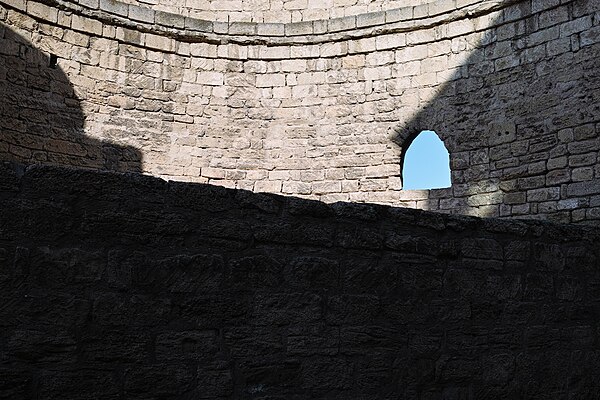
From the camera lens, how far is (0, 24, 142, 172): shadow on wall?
783 cm

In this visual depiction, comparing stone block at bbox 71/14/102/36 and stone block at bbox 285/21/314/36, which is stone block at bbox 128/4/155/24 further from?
stone block at bbox 285/21/314/36

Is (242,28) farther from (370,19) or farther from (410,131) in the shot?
(410,131)

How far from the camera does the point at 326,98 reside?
928cm

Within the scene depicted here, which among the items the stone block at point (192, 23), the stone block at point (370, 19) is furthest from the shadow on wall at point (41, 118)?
the stone block at point (370, 19)

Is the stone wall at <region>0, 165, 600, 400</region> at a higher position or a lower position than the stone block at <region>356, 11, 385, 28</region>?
lower

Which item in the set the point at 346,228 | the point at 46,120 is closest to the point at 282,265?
the point at 346,228

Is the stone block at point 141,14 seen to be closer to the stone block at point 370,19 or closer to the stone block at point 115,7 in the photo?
the stone block at point 115,7

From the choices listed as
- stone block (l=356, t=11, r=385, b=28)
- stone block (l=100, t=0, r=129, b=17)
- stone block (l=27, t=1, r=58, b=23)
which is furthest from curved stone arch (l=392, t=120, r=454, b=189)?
stone block (l=27, t=1, r=58, b=23)

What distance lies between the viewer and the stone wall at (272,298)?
253 centimetres

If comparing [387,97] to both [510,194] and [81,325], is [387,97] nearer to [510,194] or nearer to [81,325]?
[510,194]

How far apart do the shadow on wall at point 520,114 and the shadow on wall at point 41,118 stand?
4.17 m

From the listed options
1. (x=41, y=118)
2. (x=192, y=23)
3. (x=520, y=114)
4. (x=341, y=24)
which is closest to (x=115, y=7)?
(x=192, y=23)

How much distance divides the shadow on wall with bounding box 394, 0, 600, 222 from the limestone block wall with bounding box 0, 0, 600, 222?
2 cm

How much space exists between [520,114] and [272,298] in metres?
6.08
